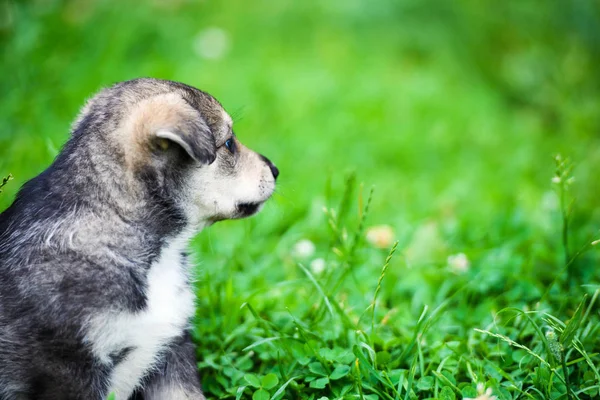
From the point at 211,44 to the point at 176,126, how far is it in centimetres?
486

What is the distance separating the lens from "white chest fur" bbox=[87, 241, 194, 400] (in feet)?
7.94

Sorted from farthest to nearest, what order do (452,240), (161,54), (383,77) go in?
(383,77)
(161,54)
(452,240)

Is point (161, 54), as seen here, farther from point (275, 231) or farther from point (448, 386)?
point (448, 386)

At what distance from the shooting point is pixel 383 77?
7.42 meters

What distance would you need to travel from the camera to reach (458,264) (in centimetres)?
380

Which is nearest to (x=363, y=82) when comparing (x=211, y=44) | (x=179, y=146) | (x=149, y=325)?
(x=211, y=44)

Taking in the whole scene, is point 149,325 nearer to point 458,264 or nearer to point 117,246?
point 117,246

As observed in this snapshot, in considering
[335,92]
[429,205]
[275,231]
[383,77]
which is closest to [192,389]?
[275,231]

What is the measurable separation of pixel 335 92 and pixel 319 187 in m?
2.00

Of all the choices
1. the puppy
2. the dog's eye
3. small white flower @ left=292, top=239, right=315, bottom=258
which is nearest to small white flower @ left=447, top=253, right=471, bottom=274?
small white flower @ left=292, top=239, right=315, bottom=258

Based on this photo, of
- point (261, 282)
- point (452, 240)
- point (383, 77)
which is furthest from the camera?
point (383, 77)

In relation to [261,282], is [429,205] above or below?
below

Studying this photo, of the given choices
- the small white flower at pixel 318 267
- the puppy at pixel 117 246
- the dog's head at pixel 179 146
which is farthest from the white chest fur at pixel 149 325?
the small white flower at pixel 318 267

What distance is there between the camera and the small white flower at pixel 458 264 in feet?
12.5
